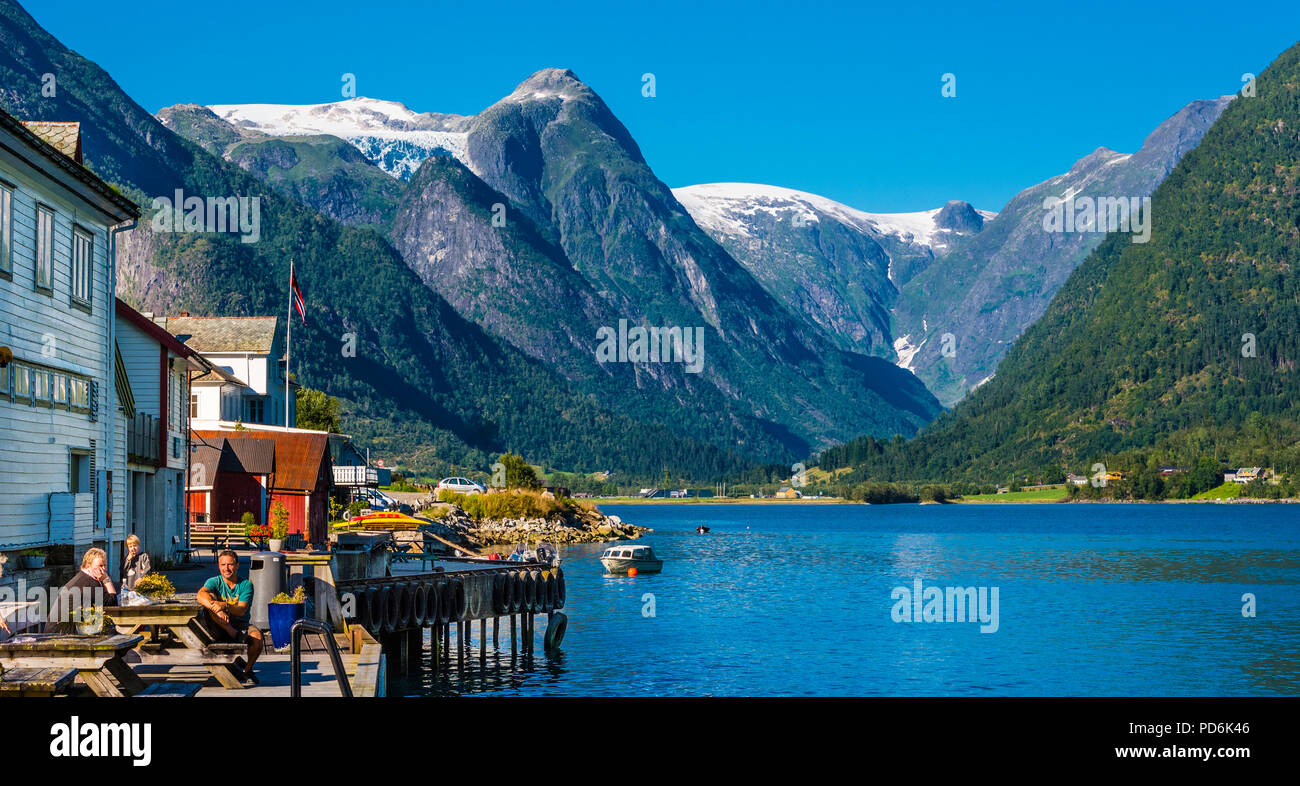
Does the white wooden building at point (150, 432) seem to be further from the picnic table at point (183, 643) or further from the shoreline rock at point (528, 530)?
the shoreline rock at point (528, 530)

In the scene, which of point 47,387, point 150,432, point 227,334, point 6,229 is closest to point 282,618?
point 47,387

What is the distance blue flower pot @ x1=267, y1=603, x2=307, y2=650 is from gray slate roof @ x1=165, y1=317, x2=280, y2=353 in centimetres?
5917

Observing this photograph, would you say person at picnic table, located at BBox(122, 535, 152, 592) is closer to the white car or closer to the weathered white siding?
the weathered white siding

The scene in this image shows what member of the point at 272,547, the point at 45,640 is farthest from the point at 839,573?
the point at 45,640

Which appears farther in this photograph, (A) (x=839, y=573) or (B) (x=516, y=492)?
(B) (x=516, y=492)

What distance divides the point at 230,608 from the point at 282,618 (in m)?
5.56

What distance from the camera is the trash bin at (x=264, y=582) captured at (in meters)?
28.7

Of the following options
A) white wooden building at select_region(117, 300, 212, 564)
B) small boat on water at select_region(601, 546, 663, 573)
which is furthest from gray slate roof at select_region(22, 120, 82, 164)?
small boat on water at select_region(601, 546, 663, 573)

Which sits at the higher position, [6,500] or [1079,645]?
[6,500]

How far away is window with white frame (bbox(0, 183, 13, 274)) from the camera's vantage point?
30.7 metres
